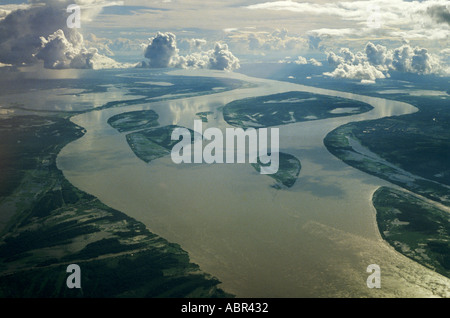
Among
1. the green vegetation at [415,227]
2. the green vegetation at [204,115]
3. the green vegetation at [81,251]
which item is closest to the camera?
the green vegetation at [81,251]

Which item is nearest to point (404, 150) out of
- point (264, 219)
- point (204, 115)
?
point (264, 219)

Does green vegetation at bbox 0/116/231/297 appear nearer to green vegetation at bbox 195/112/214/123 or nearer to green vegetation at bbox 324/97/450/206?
green vegetation at bbox 324/97/450/206

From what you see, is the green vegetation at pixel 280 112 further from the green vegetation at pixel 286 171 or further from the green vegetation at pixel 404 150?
the green vegetation at pixel 286 171

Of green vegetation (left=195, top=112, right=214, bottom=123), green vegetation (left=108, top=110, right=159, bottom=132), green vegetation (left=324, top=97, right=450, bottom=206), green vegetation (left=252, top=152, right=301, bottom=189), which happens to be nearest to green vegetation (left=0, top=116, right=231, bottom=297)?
green vegetation (left=252, top=152, right=301, bottom=189)

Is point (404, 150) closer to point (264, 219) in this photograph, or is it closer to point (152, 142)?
point (264, 219)

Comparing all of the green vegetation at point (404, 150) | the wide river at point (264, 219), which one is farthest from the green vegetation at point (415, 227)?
the green vegetation at point (404, 150)
